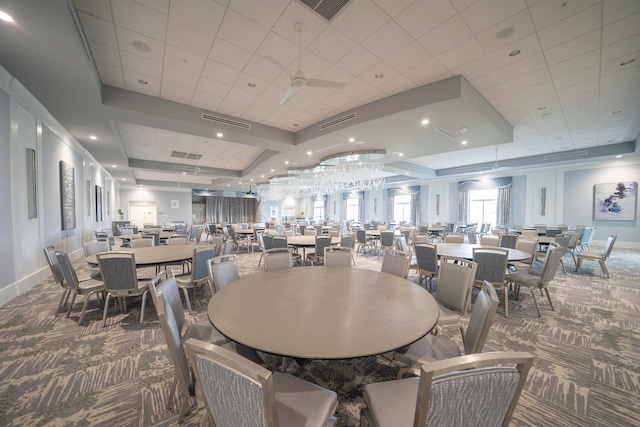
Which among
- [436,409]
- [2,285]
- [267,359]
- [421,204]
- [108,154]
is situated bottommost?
[267,359]

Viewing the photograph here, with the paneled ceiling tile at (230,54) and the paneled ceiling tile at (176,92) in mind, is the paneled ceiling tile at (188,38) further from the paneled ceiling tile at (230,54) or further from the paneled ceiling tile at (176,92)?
the paneled ceiling tile at (176,92)

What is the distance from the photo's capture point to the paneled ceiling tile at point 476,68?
11.7 feet

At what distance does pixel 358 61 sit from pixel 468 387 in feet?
13.0

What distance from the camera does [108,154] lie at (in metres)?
8.02

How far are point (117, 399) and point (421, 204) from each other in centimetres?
1548

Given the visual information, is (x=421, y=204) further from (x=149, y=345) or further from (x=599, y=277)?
(x=149, y=345)

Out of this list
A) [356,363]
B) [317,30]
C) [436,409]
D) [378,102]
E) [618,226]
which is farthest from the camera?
[618,226]

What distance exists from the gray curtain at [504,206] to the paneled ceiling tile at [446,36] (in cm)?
1124

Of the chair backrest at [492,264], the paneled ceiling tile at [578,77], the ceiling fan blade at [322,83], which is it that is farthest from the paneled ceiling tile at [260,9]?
the paneled ceiling tile at [578,77]

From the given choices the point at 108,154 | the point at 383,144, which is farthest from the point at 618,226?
the point at 108,154

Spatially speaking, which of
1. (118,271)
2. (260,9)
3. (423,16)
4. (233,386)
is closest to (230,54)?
(260,9)

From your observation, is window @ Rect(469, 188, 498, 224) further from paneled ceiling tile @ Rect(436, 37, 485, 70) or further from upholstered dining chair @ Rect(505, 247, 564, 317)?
paneled ceiling tile @ Rect(436, 37, 485, 70)

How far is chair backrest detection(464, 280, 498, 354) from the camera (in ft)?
4.54

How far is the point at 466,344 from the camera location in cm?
167
